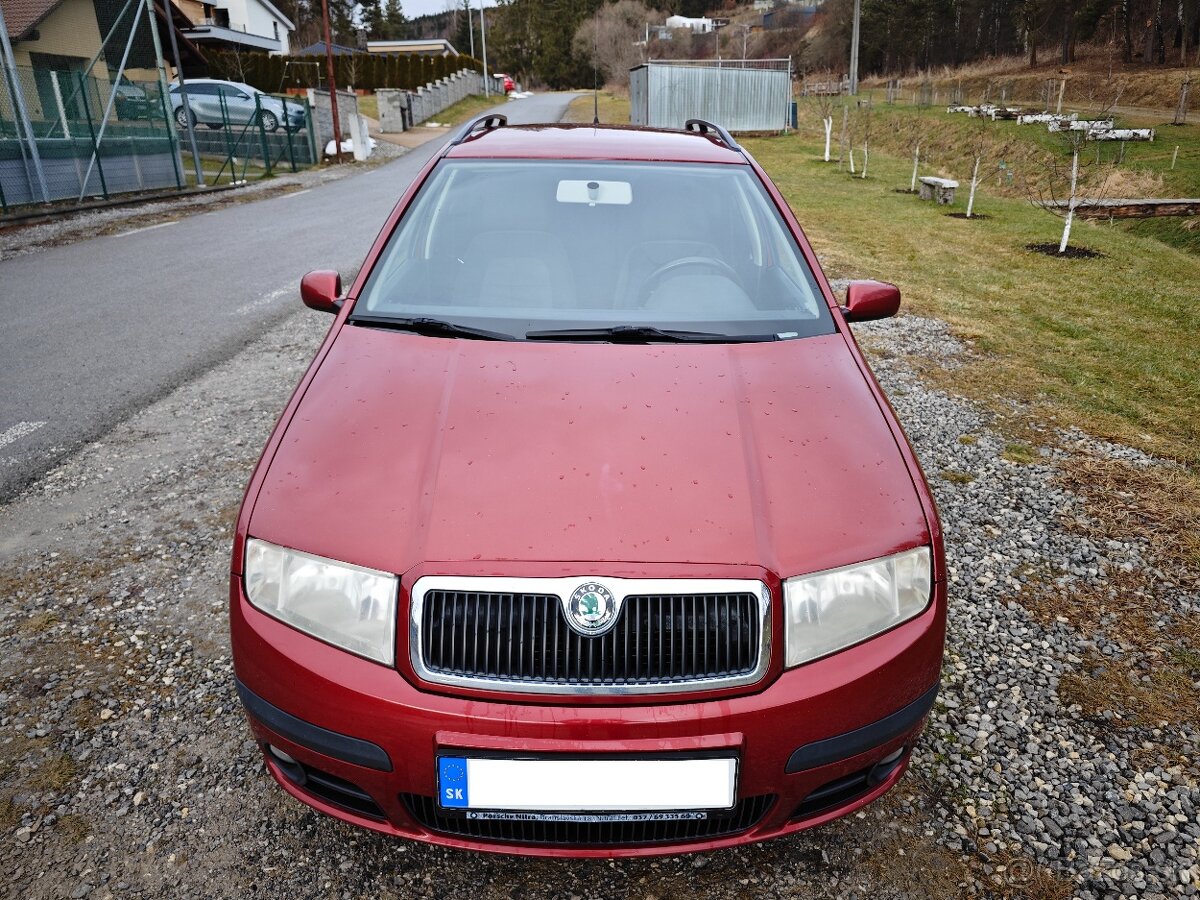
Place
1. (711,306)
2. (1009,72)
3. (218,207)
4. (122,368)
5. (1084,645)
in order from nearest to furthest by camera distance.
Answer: (711,306) < (1084,645) < (122,368) < (218,207) < (1009,72)

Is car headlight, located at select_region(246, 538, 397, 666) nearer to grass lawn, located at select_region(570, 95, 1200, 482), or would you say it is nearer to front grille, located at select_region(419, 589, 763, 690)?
front grille, located at select_region(419, 589, 763, 690)

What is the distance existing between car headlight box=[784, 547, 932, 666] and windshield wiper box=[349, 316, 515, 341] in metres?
1.19

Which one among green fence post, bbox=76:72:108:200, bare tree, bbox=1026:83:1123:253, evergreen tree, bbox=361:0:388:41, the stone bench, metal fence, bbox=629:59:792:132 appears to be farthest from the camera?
evergreen tree, bbox=361:0:388:41

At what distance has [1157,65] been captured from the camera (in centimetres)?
3862

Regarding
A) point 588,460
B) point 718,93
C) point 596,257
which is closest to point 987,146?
point 718,93

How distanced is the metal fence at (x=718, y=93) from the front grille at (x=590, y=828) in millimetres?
29953

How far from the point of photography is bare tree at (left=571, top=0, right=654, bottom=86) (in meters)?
59.7

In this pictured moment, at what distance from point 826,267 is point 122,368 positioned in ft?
23.2

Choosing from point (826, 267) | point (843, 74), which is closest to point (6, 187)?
point (826, 267)

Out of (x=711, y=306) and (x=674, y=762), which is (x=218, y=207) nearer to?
(x=711, y=306)

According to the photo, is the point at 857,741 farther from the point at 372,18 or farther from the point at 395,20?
the point at 395,20

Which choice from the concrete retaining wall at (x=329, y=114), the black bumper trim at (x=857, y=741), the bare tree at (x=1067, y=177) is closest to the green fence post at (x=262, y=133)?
the concrete retaining wall at (x=329, y=114)

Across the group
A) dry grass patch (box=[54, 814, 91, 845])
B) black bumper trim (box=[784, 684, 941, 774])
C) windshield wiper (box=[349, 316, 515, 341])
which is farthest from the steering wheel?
dry grass patch (box=[54, 814, 91, 845])

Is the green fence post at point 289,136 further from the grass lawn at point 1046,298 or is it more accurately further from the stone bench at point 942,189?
the stone bench at point 942,189
